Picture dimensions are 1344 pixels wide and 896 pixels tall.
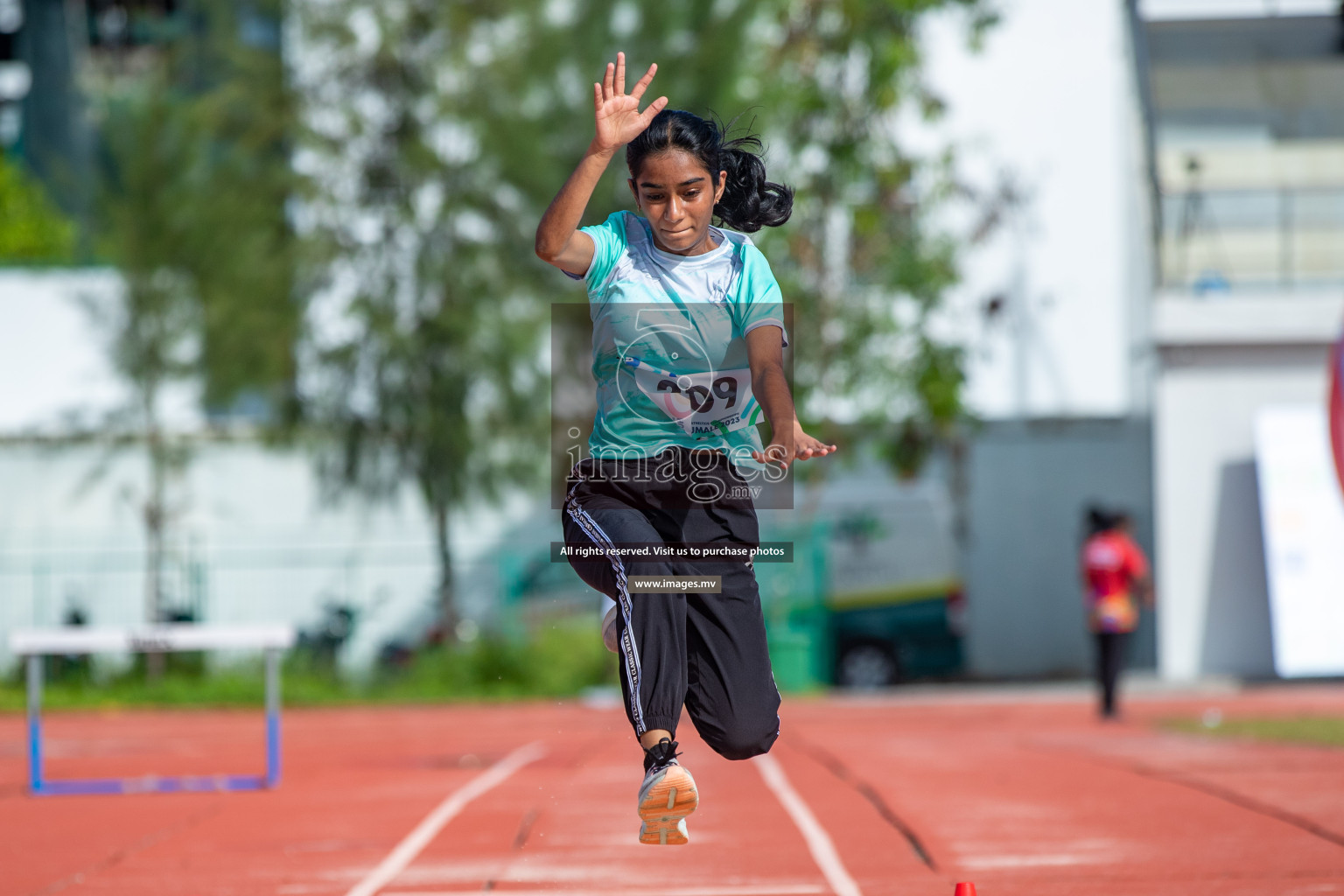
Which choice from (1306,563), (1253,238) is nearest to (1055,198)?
(1253,238)

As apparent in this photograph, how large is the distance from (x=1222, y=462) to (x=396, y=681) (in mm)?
10444

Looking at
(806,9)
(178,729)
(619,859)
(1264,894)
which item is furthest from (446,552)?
(1264,894)

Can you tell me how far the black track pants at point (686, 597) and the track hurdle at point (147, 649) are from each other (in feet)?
18.1

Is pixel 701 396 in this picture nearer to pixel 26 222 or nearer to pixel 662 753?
pixel 662 753

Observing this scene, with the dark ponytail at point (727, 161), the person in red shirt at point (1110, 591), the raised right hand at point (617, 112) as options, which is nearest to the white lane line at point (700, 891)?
the dark ponytail at point (727, 161)

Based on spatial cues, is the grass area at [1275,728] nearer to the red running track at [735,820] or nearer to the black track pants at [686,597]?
the red running track at [735,820]

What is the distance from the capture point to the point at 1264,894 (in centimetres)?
556

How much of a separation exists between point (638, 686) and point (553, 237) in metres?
1.24

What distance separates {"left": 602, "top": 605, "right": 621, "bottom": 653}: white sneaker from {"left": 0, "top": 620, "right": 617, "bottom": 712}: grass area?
47.0 feet

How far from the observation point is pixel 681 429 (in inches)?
181

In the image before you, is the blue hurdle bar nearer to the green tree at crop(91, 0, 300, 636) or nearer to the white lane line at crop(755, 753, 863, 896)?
the white lane line at crop(755, 753, 863, 896)

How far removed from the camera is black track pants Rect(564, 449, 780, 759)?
444cm

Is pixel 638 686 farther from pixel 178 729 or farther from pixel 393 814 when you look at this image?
pixel 178 729

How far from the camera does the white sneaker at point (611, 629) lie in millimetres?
4547
